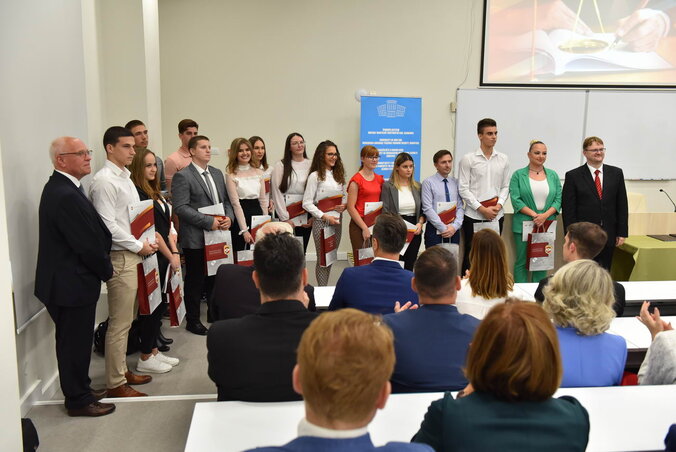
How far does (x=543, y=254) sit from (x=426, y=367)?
3.41 m

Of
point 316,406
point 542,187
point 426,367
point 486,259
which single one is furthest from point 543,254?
point 316,406

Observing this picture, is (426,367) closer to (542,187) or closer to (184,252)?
(184,252)

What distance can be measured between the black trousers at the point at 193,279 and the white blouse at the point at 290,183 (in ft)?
2.90

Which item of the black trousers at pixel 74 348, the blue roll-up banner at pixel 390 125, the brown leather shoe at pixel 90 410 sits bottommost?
the brown leather shoe at pixel 90 410

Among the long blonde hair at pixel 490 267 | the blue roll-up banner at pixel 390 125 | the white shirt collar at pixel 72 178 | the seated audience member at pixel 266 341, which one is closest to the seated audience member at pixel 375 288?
the long blonde hair at pixel 490 267

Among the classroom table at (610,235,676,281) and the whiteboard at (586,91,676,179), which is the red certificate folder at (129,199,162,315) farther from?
the whiteboard at (586,91,676,179)

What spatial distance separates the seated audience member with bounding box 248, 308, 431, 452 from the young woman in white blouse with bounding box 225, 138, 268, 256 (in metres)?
3.65

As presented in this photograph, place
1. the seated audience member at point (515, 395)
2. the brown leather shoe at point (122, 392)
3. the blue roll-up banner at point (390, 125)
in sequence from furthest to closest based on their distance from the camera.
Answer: the blue roll-up banner at point (390, 125) → the brown leather shoe at point (122, 392) → the seated audience member at point (515, 395)

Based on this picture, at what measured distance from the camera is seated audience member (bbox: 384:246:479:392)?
1.90m

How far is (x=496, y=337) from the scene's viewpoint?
125 centimetres

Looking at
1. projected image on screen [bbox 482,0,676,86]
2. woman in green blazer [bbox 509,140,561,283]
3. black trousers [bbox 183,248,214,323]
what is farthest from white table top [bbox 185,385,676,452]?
projected image on screen [bbox 482,0,676,86]

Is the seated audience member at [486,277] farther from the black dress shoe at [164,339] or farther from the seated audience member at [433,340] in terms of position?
the black dress shoe at [164,339]

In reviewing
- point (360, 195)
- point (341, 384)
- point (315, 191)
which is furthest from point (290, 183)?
point (341, 384)

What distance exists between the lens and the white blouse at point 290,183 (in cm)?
499
